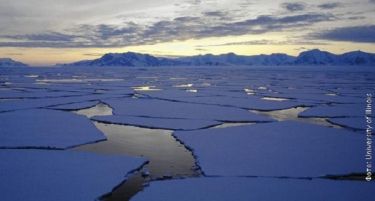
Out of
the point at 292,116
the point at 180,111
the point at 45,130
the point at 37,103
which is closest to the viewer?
the point at 45,130

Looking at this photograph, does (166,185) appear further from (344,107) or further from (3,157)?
(344,107)

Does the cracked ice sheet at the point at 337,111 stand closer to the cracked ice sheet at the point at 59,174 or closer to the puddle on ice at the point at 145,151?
the puddle on ice at the point at 145,151

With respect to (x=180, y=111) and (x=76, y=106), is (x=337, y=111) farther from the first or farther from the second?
(x=76, y=106)

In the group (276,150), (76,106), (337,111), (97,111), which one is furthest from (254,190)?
(76,106)

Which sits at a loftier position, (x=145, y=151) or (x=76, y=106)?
(x=76, y=106)

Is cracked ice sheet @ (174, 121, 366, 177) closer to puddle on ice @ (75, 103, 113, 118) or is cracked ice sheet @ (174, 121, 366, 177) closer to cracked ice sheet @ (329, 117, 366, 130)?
cracked ice sheet @ (329, 117, 366, 130)

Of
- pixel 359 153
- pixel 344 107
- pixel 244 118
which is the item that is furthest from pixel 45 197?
pixel 344 107

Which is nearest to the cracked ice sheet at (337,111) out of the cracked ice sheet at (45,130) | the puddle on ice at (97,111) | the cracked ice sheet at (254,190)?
the puddle on ice at (97,111)
